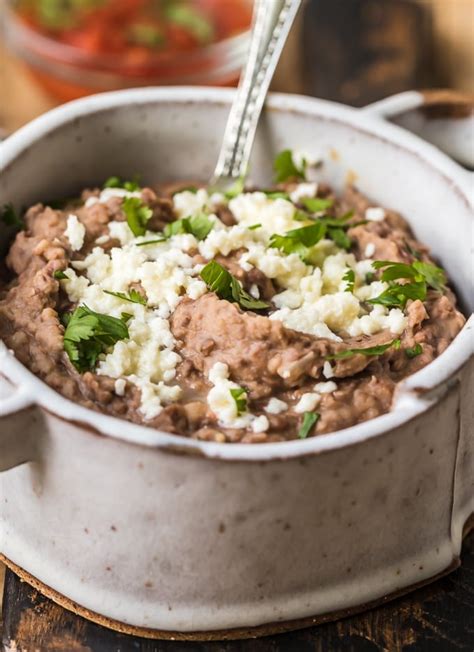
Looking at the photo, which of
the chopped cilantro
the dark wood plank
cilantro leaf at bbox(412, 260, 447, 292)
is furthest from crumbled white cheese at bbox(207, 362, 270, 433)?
the chopped cilantro

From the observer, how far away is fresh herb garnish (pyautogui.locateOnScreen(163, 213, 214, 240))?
247 centimetres

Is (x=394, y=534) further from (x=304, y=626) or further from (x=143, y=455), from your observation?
(x=143, y=455)

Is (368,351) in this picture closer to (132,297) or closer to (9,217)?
(132,297)

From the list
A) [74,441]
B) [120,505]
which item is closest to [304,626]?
[120,505]

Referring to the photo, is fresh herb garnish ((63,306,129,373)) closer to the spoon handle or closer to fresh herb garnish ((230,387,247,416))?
fresh herb garnish ((230,387,247,416))

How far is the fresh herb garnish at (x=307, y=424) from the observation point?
203 centimetres

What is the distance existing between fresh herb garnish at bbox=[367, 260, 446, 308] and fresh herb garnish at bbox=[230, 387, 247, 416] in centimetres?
43

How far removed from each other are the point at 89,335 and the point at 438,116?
117 centimetres

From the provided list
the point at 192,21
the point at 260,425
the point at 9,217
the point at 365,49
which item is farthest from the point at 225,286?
the point at 192,21

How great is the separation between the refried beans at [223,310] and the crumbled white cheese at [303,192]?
0.11 ft

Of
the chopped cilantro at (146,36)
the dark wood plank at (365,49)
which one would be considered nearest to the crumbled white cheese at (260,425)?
the dark wood plank at (365,49)

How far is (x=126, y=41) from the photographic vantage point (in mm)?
4098

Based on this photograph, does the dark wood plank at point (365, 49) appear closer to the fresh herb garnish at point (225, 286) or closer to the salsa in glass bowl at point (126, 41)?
the salsa in glass bowl at point (126, 41)

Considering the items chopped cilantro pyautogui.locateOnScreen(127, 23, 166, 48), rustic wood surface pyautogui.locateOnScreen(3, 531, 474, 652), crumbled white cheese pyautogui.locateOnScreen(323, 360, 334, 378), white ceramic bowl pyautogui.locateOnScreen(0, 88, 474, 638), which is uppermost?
chopped cilantro pyautogui.locateOnScreen(127, 23, 166, 48)
